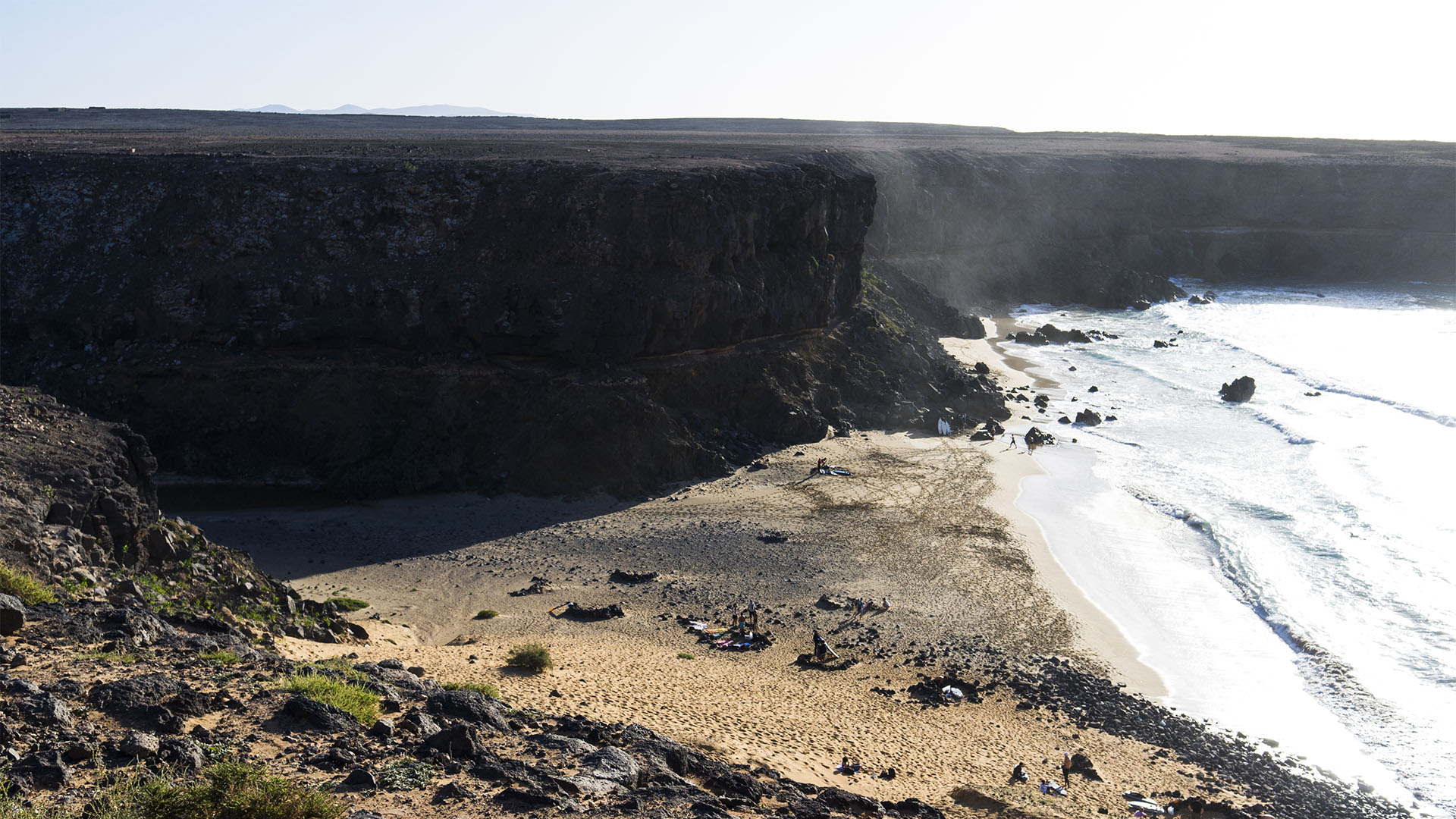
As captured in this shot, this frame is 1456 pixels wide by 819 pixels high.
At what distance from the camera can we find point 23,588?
15125 millimetres

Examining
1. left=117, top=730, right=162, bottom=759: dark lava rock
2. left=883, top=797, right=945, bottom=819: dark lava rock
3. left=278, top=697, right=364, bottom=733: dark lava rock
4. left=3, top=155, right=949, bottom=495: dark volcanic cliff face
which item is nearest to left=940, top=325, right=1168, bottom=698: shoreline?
left=3, top=155, right=949, bottom=495: dark volcanic cliff face

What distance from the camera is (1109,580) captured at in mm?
28094

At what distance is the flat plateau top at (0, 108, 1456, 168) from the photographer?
4900 cm

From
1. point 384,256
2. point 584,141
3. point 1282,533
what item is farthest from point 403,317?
point 584,141

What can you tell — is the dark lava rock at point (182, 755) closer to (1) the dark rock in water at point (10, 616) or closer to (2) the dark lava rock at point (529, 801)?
(2) the dark lava rock at point (529, 801)

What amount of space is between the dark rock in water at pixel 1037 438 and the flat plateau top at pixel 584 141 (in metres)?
17.7

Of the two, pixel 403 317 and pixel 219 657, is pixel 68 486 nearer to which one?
pixel 219 657

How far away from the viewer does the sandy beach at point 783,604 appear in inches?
711

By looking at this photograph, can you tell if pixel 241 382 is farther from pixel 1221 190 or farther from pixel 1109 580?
pixel 1221 190

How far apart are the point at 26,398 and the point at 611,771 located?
17.2 metres

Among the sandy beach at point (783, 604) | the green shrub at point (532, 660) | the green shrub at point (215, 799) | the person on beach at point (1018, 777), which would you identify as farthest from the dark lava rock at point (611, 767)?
the person on beach at point (1018, 777)

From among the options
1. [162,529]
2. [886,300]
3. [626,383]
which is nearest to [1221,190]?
[886,300]

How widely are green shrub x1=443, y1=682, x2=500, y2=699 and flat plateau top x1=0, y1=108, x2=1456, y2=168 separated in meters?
28.2

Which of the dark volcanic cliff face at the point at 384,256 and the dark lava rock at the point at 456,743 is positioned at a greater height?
the dark volcanic cliff face at the point at 384,256
